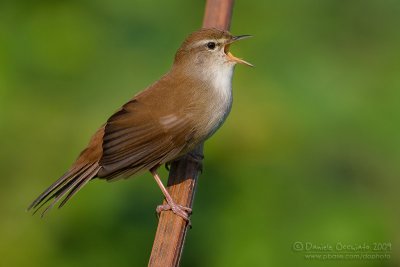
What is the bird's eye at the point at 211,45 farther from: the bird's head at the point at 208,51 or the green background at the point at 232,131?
the green background at the point at 232,131

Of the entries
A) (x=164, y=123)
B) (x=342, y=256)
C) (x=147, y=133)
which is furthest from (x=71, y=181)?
(x=342, y=256)

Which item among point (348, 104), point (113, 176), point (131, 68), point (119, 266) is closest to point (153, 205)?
point (119, 266)

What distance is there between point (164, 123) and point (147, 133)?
102 millimetres

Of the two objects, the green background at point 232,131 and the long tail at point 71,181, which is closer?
the long tail at point 71,181

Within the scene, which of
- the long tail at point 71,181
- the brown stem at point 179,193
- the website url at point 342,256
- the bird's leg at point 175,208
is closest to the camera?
the brown stem at point 179,193

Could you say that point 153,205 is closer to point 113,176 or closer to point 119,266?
point 119,266

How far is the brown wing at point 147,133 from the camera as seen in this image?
14.2 ft

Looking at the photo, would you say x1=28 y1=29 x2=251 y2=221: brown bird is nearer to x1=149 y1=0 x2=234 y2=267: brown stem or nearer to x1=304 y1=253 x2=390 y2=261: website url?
x1=149 y1=0 x2=234 y2=267: brown stem

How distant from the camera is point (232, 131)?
5.41m

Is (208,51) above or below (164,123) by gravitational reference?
above

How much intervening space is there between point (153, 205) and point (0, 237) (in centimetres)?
89

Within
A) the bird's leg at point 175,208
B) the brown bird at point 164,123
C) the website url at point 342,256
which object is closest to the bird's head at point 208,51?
the brown bird at point 164,123

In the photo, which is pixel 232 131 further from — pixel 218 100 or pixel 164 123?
pixel 164 123

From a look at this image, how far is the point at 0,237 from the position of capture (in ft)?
16.0
